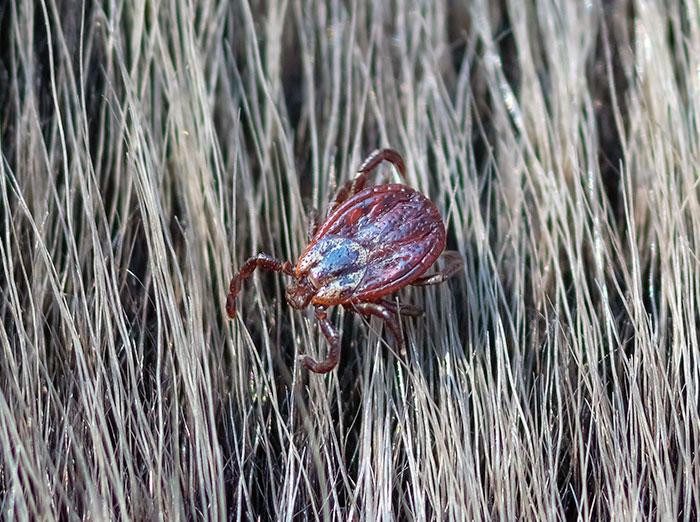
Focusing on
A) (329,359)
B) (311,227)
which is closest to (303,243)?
(311,227)

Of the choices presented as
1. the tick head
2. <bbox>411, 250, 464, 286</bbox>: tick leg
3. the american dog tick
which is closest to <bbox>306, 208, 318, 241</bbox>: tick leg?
the american dog tick

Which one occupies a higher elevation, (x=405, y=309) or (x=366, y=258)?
(x=366, y=258)

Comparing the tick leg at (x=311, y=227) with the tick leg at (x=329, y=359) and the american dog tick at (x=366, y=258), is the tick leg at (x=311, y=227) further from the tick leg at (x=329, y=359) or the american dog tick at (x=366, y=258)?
the tick leg at (x=329, y=359)

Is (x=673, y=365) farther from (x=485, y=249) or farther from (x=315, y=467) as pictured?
(x=315, y=467)

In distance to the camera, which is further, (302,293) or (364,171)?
(364,171)

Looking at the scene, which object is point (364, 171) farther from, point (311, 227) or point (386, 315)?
point (386, 315)

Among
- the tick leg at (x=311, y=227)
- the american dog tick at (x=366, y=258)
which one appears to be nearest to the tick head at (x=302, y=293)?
the american dog tick at (x=366, y=258)

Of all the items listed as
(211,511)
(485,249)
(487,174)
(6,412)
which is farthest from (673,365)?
(6,412)
